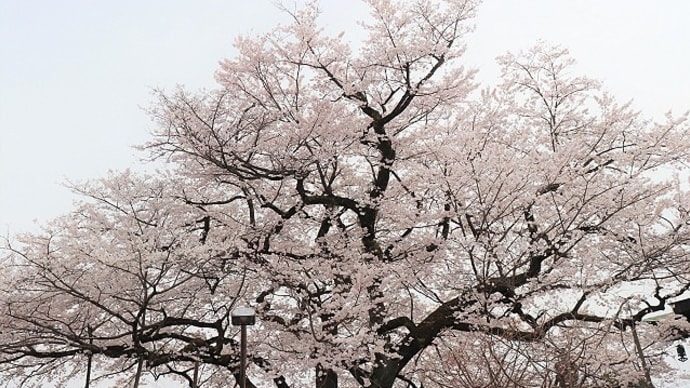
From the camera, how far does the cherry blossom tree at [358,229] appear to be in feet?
27.2

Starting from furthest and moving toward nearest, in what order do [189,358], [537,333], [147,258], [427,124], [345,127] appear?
[427,124] → [345,127] → [189,358] → [147,258] → [537,333]

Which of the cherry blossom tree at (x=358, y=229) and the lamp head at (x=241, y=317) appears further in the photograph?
the cherry blossom tree at (x=358, y=229)

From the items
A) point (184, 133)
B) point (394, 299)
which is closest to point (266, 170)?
point (184, 133)

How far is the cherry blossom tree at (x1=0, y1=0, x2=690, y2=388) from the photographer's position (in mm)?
8289

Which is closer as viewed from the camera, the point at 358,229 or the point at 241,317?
the point at 241,317

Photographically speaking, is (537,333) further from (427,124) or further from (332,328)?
(427,124)

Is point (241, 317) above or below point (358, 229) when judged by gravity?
below

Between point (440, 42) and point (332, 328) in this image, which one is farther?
point (440, 42)

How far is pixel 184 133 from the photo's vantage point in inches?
373

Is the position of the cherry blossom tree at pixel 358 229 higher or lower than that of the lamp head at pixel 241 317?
higher

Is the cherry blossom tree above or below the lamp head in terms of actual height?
above

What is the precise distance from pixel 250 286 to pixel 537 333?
5099 millimetres

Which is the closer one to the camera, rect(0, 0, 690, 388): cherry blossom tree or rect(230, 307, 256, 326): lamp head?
rect(230, 307, 256, 326): lamp head

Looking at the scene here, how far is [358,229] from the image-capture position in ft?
32.7
